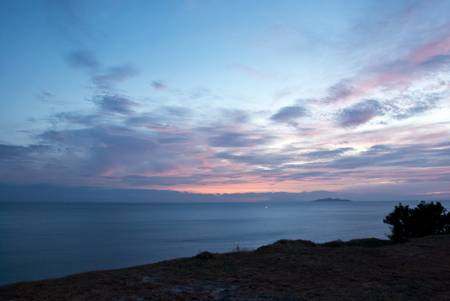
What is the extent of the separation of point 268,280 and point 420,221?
17463 mm

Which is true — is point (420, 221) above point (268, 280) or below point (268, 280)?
above

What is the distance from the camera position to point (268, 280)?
9.38m

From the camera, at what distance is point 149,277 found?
9.53 meters

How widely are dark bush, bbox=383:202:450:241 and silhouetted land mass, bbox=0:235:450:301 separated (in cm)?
1063

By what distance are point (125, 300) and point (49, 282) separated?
3121mm

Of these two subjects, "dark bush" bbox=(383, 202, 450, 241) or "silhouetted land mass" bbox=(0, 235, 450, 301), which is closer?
"silhouetted land mass" bbox=(0, 235, 450, 301)

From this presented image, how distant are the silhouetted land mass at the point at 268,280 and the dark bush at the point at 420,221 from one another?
34.9ft

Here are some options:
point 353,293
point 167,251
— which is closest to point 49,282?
point 353,293

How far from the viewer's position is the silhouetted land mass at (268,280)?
8094mm

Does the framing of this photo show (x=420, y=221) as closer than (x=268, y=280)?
No

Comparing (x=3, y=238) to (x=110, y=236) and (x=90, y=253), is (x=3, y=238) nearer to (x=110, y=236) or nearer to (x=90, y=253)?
(x=110, y=236)

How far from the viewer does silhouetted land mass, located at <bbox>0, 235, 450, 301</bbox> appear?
809cm

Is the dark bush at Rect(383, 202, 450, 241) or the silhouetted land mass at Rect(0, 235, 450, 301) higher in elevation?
the dark bush at Rect(383, 202, 450, 241)

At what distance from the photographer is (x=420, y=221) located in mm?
23328
